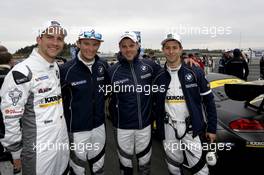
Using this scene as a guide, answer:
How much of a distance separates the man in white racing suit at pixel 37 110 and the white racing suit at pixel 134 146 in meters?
0.76

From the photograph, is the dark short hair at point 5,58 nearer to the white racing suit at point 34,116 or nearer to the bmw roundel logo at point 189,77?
the white racing suit at point 34,116

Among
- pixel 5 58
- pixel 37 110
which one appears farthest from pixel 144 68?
pixel 5 58

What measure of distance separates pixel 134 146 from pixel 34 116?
137 centimetres

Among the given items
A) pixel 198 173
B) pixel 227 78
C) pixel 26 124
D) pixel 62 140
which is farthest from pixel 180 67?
pixel 227 78

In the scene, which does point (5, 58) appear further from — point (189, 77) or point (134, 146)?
point (189, 77)

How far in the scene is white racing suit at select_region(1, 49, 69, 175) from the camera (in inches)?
95.6

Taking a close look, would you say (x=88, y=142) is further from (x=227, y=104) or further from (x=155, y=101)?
(x=227, y=104)

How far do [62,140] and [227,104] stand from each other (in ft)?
7.38

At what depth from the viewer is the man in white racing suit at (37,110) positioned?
95.7 inches

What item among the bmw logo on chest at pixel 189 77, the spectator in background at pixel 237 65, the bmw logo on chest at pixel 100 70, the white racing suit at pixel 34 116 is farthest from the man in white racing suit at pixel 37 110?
the spectator in background at pixel 237 65

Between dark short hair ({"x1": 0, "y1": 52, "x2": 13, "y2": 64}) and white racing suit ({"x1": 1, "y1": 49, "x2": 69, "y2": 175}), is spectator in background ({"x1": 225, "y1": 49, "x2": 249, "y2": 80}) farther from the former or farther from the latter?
white racing suit ({"x1": 1, "y1": 49, "x2": 69, "y2": 175})

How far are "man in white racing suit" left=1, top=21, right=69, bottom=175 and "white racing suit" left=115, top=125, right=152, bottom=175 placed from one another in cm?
76

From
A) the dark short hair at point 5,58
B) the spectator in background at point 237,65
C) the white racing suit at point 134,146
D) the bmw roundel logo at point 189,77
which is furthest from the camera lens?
the spectator in background at point 237,65

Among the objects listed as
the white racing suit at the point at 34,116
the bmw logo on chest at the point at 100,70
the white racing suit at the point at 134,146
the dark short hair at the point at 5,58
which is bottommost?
the white racing suit at the point at 134,146
